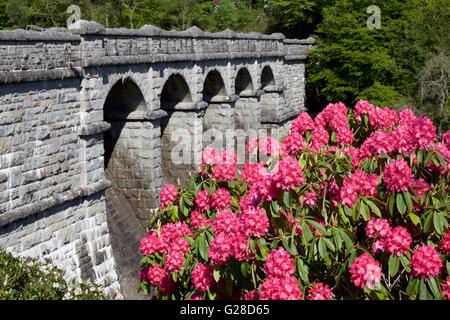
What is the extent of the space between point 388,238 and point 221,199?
7.41ft

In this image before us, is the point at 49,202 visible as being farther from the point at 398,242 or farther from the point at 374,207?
the point at 398,242

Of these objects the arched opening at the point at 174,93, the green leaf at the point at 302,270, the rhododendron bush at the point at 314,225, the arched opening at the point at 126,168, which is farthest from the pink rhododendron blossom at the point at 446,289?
the arched opening at the point at 174,93

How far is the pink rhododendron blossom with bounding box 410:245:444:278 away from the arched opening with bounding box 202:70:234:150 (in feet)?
57.3

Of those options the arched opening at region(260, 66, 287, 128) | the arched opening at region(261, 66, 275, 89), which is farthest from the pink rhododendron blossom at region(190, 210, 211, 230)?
the arched opening at region(260, 66, 287, 128)

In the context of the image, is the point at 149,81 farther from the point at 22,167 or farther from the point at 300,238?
the point at 300,238

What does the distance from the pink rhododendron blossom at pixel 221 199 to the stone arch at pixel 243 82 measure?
61.3 feet

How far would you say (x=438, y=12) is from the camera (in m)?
31.4

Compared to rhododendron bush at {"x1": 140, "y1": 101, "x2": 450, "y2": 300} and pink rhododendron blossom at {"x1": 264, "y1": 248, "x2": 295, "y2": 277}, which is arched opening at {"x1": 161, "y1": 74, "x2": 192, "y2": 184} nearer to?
rhododendron bush at {"x1": 140, "y1": 101, "x2": 450, "y2": 300}

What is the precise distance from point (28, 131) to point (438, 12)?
24.1m

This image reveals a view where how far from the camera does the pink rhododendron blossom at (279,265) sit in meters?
6.18

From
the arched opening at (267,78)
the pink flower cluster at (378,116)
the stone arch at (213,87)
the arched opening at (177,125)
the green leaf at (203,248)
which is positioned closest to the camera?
the green leaf at (203,248)

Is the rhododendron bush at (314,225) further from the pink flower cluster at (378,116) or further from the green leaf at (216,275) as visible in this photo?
the pink flower cluster at (378,116)

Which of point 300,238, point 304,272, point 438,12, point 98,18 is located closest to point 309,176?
point 300,238

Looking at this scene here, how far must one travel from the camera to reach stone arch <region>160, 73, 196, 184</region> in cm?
2000
